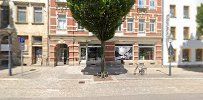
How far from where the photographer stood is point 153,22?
38.6 meters

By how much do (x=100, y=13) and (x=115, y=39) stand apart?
50.6 feet

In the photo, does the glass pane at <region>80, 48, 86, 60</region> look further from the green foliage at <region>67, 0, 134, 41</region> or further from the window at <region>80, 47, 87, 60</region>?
the green foliage at <region>67, 0, 134, 41</region>

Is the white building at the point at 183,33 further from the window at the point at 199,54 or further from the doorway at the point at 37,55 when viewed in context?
the doorway at the point at 37,55

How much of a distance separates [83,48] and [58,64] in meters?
3.80

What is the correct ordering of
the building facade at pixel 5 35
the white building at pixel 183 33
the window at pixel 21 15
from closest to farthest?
the building facade at pixel 5 35
the window at pixel 21 15
the white building at pixel 183 33

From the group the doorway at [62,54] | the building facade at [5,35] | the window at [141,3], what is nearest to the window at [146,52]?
the window at [141,3]

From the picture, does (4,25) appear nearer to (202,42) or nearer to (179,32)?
(179,32)

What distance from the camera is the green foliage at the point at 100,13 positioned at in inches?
848

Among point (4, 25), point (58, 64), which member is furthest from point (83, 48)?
point (4, 25)

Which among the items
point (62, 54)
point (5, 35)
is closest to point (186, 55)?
point (62, 54)

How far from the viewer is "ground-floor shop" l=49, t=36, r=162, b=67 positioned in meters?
35.6

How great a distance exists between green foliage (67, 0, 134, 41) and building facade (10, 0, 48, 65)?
535 inches

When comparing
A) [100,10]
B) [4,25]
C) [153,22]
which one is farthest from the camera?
[153,22]

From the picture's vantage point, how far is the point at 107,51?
36562 millimetres
